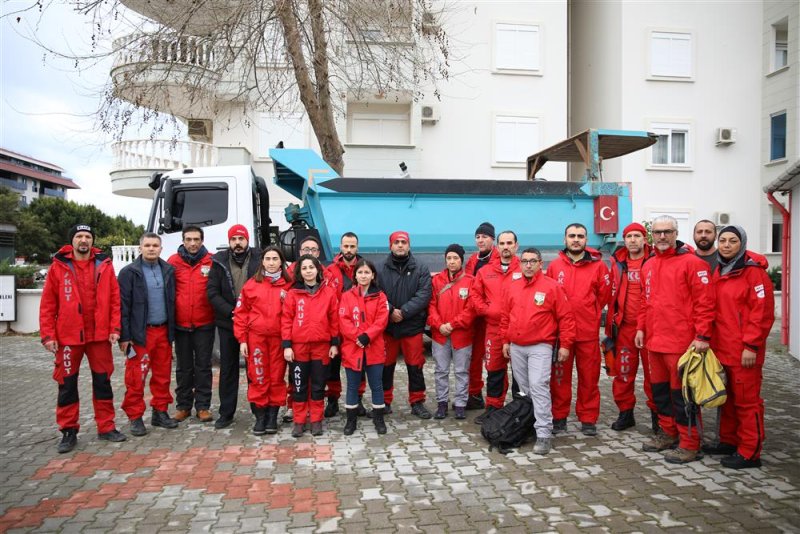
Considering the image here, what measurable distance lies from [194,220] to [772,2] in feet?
58.0

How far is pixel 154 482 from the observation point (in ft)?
13.7

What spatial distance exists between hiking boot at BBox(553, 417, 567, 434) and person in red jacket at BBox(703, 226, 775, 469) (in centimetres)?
127

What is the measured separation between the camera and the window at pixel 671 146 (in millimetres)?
16703

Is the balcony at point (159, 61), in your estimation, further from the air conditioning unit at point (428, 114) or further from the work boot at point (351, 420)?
the air conditioning unit at point (428, 114)

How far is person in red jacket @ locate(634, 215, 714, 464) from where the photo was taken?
4.43m

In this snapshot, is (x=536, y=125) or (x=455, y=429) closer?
(x=455, y=429)

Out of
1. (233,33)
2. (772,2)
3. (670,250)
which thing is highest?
(772,2)

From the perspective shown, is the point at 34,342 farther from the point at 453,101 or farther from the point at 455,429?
the point at 453,101

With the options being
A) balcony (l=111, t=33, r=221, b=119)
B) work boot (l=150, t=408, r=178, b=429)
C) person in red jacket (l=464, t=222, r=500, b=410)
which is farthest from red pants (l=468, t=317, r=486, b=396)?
balcony (l=111, t=33, r=221, b=119)

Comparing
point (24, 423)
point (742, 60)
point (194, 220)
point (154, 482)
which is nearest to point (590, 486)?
point (154, 482)

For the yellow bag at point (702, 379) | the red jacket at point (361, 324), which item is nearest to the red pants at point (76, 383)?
the red jacket at point (361, 324)

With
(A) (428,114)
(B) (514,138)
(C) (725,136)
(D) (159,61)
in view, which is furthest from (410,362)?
(C) (725,136)

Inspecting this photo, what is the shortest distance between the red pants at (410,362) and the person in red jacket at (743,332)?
2.59m

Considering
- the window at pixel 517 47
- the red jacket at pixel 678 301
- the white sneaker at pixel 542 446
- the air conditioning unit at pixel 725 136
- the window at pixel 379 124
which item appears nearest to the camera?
the red jacket at pixel 678 301
